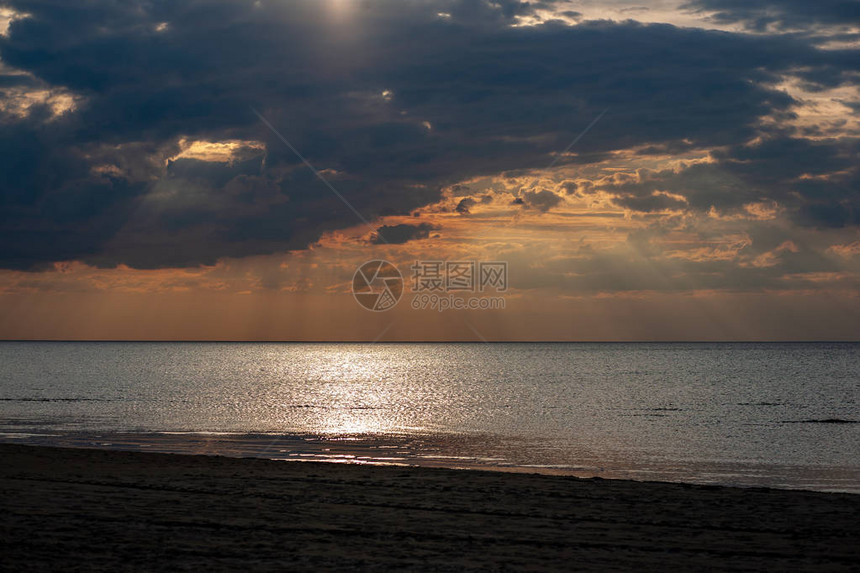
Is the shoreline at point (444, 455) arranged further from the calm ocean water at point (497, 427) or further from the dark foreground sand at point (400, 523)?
the dark foreground sand at point (400, 523)

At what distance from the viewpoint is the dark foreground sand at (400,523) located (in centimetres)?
1210

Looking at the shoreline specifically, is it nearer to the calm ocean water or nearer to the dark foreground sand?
the calm ocean water

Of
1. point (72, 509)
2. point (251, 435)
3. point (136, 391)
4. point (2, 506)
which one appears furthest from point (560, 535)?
point (136, 391)

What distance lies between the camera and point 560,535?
14.2 metres

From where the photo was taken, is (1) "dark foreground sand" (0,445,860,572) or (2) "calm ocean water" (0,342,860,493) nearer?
(1) "dark foreground sand" (0,445,860,572)

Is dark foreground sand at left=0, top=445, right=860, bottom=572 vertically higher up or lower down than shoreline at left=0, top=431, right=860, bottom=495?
higher up

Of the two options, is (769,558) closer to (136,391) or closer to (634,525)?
(634,525)

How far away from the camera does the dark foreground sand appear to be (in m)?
12.1

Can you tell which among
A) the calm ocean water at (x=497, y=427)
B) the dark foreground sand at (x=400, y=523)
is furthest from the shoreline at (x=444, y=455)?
the dark foreground sand at (x=400, y=523)

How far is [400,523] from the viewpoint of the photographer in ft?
49.9

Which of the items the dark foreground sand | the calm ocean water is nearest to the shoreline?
the calm ocean water

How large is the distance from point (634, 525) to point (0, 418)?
160 feet

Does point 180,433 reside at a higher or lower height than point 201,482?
lower

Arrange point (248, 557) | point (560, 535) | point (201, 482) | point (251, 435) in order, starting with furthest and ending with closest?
1. point (251, 435)
2. point (201, 482)
3. point (560, 535)
4. point (248, 557)
